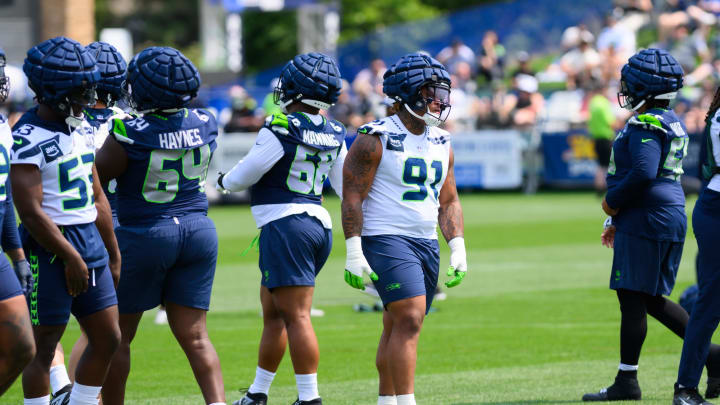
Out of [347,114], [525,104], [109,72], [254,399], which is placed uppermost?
[109,72]

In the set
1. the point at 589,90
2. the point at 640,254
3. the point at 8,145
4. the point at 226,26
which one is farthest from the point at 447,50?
the point at 8,145

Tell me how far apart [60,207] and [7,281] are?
0.53 metres

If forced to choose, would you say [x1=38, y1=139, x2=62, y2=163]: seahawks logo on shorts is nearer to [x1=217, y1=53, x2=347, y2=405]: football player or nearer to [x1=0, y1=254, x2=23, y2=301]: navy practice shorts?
[x1=0, y1=254, x2=23, y2=301]: navy practice shorts

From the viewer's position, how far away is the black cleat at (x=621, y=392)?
7117 millimetres

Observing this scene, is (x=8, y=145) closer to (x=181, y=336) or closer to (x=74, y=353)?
(x=181, y=336)

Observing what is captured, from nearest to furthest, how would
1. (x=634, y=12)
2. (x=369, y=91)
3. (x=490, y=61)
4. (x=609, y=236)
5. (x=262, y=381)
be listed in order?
(x=262, y=381) → (x=609, y=236) → (x=369, y=91) → (x=490, y=61) → (x=634, y=12)

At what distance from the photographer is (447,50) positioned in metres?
32.3

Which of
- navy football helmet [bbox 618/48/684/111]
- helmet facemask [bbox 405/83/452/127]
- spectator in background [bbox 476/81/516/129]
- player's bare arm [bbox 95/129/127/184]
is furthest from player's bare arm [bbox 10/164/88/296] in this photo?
spectator in background [bbox 476/81/516/129]

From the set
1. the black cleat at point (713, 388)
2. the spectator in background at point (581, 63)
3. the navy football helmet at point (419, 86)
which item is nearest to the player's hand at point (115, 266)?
the navy football helmet at point (419, 86)

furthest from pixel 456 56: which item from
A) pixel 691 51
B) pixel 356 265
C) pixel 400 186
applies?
pixel 356 265

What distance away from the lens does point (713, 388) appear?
281 inches

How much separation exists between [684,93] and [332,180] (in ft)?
65.3

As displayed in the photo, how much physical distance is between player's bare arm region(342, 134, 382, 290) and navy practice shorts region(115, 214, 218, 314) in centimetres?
76

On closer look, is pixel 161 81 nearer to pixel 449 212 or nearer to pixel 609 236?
pixel 449 212
